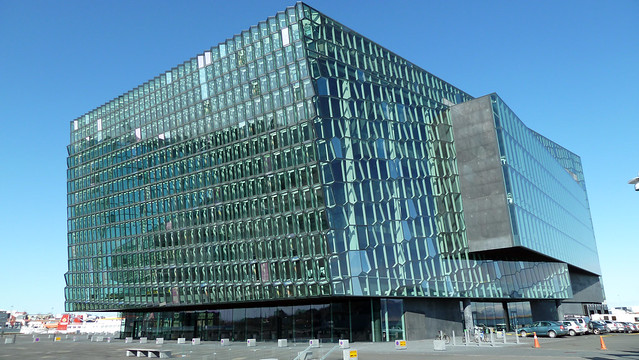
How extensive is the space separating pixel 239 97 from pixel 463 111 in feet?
87.0

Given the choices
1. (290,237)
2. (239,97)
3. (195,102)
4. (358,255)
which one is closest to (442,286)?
(358,255)

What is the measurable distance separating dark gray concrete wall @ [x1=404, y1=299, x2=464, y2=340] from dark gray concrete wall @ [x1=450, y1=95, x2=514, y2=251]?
24.3 feet

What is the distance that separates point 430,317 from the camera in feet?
183

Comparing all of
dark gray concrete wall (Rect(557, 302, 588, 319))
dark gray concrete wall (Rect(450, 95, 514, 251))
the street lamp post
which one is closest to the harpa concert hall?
dark gray concrete wall (Rect(450, 95, 514, 251))

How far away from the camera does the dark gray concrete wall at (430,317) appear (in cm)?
5294

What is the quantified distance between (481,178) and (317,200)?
2091 cm

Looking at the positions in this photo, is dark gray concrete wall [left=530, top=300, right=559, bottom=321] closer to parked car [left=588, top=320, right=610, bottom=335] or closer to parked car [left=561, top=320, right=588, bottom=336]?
parked car [left=588, top=320, right=610, bottom=335]

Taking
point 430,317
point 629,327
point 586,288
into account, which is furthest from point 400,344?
point 586,288

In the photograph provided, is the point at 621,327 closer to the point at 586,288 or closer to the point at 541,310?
the point at 541,310

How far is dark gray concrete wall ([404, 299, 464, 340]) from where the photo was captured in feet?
174

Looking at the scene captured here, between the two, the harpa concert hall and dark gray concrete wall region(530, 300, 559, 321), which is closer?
the harpa concert hall

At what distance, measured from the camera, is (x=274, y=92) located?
54.3 metres

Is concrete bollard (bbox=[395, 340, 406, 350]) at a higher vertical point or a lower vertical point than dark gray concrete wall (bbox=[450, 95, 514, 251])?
lower

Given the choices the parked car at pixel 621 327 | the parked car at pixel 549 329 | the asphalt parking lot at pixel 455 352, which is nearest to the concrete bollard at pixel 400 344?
the asphalt parking lot at pixel 455 352
